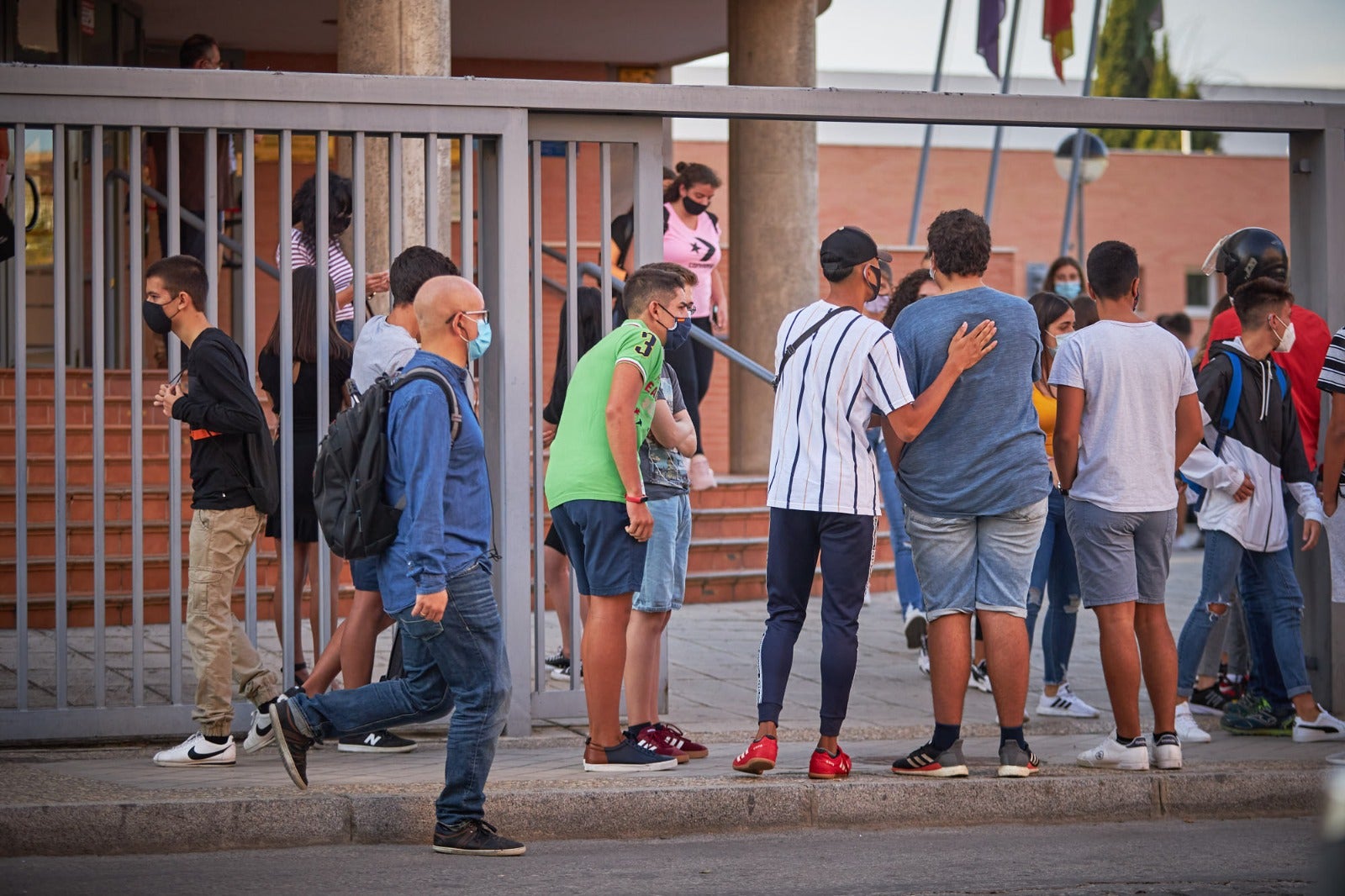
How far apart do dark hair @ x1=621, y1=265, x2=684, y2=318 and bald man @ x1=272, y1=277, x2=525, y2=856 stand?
101cm

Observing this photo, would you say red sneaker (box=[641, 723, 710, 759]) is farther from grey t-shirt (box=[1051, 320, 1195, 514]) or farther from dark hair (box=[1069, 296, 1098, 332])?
dark hair (box=[1069, 296, 1098, 332])

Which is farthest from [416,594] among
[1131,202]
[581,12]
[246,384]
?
[1131,202]

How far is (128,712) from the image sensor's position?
268 inches

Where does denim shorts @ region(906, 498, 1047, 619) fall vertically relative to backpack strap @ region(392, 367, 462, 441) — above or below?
below

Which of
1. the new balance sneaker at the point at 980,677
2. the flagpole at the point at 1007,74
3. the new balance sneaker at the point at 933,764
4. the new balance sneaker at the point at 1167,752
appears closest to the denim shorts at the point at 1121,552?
the new balance sneaker at the point at 1167,752

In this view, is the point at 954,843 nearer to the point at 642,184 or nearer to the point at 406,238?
the point at 642,184

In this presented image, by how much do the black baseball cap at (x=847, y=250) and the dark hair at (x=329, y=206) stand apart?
7.06 feet

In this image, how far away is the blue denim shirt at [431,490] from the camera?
506 cm

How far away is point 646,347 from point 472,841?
1.84 m

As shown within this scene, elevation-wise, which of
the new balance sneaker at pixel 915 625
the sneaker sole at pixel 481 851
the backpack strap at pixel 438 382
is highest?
the backpack strap at pixel 438 382

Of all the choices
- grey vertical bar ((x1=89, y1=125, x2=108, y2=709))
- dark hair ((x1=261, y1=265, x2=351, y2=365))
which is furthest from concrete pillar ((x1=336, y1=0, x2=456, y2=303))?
grey vertical bar ((x1=89, y1=125, x2=108, y2=709))

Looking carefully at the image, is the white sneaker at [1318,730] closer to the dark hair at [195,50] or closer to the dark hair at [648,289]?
the dark hair at [648,289]

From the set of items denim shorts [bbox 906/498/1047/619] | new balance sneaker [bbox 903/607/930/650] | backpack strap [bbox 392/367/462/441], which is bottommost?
new balance sneaker [bbox 903/607/930/650]

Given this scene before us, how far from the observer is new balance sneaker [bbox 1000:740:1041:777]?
20.6ft
